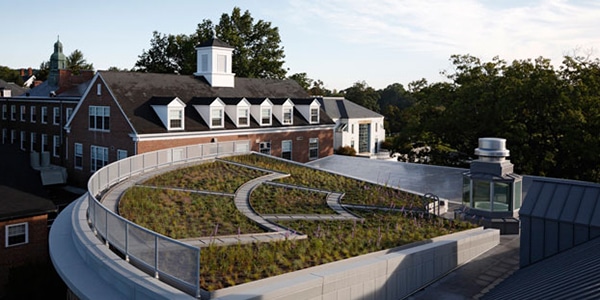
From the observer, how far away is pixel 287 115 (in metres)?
42.9

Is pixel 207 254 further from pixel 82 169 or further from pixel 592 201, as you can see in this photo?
pixel 82 169

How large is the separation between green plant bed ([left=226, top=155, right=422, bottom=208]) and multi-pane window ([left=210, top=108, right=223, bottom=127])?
7.06 meters

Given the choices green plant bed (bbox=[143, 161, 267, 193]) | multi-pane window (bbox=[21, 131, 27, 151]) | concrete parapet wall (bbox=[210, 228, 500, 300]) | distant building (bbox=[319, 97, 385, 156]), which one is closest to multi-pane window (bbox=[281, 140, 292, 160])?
green plant bed (bbox=[143, 161, 267, 193])

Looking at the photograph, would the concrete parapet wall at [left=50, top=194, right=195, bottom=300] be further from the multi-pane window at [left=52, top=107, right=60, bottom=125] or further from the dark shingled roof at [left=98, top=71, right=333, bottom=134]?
the multi-pane window at [left=52, top=107, right=60, bottom=125]

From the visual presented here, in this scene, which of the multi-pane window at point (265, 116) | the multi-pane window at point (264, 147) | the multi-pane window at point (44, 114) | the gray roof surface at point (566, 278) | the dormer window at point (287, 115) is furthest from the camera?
the multi-pane window at point (44, 114)

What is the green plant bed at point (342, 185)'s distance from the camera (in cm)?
2100

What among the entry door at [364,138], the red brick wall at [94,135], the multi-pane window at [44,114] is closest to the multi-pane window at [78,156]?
the red brick wall at [94,135]

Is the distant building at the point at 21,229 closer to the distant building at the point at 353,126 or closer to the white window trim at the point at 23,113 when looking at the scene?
the white window trim at the point at 23,113

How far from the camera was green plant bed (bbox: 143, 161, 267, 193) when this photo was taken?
2194 cm

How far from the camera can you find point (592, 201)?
11.0 meters

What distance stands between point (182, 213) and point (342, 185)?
31.8ft

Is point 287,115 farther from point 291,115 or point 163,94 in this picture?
point 163,94

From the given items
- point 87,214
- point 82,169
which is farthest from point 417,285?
point 82,169

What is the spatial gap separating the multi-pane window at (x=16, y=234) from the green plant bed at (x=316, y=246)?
17.6 metres
